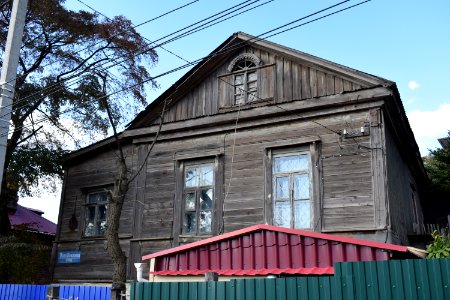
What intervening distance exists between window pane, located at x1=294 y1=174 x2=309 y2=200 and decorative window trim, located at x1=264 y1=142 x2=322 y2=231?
162mm

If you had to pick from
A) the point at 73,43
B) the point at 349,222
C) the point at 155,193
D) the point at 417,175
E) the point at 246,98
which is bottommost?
the point at 349,222

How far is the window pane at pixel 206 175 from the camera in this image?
13117 mm

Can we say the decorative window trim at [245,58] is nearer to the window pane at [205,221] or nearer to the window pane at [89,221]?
the window pane at [205,221]

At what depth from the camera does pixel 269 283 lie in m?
6.28

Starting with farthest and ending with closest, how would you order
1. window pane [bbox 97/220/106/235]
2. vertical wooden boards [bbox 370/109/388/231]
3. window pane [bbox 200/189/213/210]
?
window pane [bbox 97/220/106/235] → window pane [bbox 200/189/213/210] → vertical wooden boards [bbox 370/109/388/231]

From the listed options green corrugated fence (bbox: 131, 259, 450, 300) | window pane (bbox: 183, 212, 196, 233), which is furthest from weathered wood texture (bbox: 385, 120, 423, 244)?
window pane (bbox: 183, 212, 196, 233)

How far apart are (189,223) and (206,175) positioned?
4.63ft

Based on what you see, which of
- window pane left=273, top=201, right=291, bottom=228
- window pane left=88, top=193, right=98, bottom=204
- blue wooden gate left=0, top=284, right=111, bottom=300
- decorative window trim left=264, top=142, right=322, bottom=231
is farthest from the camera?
window pane left=88, top=193, right=98, bottom=204

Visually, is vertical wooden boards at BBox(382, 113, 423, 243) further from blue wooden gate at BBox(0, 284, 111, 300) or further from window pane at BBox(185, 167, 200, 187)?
blue wooden gate at BBox(0, 284, 111, 300)

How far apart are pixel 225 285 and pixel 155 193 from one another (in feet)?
24.7

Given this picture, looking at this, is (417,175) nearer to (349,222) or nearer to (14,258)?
(349,222)

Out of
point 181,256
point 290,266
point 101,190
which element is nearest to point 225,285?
point 290,266

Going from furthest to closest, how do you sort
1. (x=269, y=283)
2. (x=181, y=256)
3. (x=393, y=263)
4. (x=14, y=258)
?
(x=14, y=258) < (x=181, y=256) < (x=269, y=283) < (x=393, y=263)

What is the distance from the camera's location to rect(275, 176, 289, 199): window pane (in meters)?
11.9
